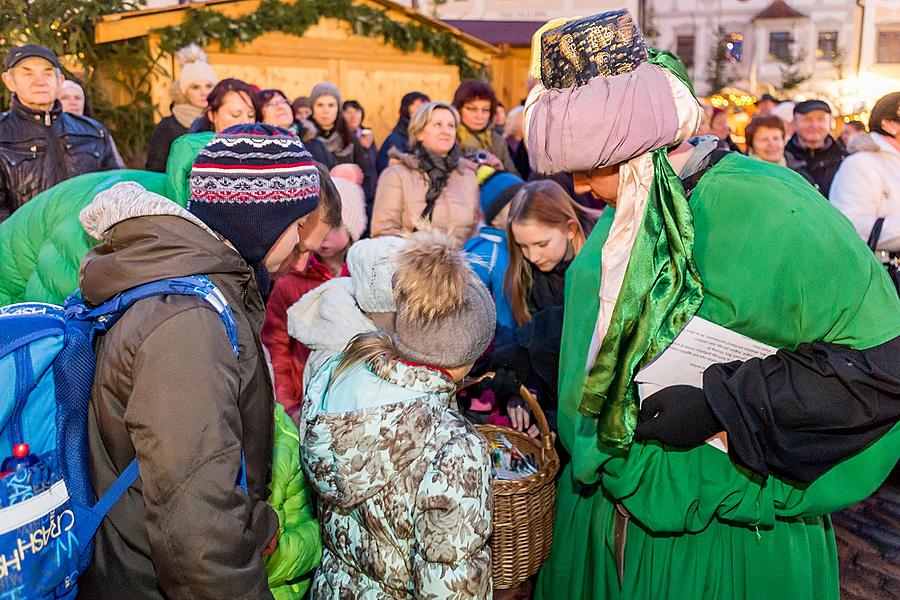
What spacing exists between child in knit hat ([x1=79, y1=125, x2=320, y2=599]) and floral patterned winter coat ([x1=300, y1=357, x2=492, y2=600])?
0.20m

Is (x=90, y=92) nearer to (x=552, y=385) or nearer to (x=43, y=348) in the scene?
(x=552, y=385)

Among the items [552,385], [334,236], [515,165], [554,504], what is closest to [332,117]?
[515,165]

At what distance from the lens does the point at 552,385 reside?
123 inches

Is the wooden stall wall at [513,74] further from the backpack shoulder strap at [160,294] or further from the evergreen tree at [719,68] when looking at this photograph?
the evergreen tree at [719,68]

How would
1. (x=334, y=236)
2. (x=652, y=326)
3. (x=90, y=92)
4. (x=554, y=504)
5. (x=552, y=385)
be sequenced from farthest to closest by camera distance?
(x=90, y=92), (x=334, y=236), (x=552, y=385), (x=554, y=504), (x=652, y=326)

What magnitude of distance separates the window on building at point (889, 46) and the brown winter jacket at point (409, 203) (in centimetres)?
3377

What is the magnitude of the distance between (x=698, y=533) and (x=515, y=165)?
6.97 meters

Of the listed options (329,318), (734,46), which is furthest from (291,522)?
(734,46)

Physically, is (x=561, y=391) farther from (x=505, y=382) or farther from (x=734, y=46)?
(x=734, y=46)

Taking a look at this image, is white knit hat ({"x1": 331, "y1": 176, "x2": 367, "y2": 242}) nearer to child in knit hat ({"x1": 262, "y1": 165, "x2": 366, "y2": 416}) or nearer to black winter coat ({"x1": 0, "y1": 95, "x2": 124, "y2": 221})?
child in knit hat ({"x1": 262, "y1": 165, "x2": 366, "y2": 416})

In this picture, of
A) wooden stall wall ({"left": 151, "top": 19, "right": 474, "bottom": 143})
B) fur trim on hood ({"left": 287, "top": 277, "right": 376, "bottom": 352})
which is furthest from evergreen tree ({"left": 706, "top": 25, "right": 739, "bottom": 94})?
fur trim on hood ({"left": 287, "top": 277, "right": 376, "bottom": 352})

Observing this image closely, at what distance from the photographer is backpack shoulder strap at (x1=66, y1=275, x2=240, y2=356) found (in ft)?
5.32

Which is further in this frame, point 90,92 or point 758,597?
point 90,92

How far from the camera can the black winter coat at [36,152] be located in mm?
4949
